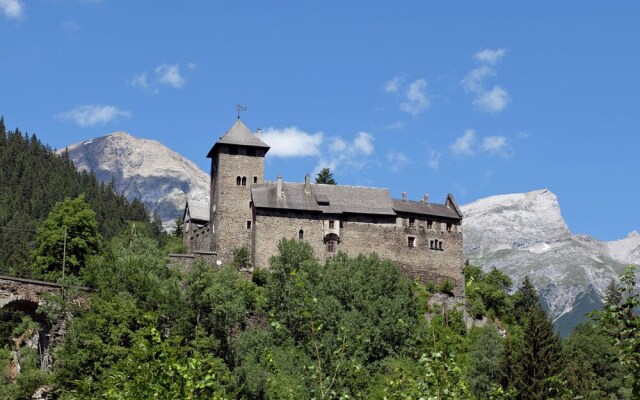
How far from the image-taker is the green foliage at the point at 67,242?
68.5 m

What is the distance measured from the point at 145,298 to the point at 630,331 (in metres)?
43.5

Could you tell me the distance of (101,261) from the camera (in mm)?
60750

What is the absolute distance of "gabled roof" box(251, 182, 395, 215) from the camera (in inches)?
3036

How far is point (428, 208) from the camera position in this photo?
271 ft

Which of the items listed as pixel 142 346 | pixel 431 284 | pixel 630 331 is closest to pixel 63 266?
pixel 431 284

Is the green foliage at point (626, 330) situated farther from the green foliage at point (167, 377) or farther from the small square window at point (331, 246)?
the small square window at point (331, 246)

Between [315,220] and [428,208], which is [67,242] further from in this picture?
[428,208]

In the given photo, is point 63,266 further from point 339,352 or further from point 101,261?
point 339,352

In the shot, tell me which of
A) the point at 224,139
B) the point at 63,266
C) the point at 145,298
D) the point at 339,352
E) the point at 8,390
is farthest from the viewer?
the point at 224,139

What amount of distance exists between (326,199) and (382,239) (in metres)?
5.58

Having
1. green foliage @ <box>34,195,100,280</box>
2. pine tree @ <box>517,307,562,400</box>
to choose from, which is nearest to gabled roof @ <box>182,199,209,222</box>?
green foliage @ <box>34,195,100,280</box>

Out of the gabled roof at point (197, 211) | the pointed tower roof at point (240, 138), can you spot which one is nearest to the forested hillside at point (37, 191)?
the gabled roof at point (197, 211)

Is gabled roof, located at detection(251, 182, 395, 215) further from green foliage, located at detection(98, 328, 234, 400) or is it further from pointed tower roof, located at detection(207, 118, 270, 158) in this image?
green foliage, located at detection(98, 328, 234, 400)

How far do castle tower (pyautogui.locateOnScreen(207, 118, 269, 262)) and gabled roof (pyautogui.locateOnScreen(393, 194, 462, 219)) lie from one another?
11.9 metres
